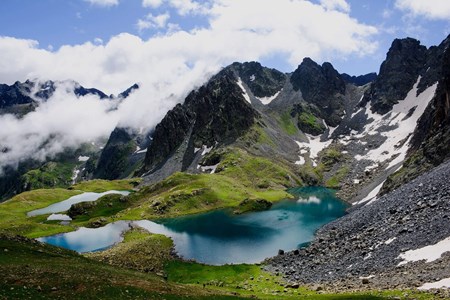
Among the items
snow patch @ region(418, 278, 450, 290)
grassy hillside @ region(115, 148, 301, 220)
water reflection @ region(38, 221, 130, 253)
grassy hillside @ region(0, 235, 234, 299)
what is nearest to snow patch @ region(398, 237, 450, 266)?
snow patch @ region(418, 278, 450, 290)

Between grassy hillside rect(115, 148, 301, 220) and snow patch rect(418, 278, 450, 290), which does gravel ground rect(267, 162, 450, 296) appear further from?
grassy hillside rect(115, 148, 301, 220)

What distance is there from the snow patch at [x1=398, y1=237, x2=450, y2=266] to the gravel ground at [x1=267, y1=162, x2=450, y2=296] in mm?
958

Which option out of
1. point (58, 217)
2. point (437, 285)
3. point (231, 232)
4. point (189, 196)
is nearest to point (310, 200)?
point (189, 196)

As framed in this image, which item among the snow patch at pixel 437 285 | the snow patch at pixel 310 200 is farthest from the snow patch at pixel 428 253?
the snow patch at pixel 310 200

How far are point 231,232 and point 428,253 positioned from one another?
74.2 metres

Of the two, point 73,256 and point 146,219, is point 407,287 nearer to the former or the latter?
point 73,256

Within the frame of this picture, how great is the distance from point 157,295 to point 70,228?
114032 millimetres

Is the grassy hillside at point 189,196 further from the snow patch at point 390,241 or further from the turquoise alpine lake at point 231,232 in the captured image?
the snow patch at point 390,241

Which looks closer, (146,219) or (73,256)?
(73,256)

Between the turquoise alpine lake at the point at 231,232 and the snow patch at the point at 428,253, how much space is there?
39.9 metres

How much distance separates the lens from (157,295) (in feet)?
119

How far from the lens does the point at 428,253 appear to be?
49125 millimetres

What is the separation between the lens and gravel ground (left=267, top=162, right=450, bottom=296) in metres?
47.3

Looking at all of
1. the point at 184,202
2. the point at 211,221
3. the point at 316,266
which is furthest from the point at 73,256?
the point at 184,202
